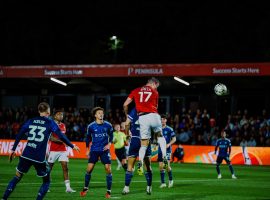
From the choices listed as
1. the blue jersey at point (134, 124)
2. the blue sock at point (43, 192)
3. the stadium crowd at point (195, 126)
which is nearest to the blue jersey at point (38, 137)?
the blue sock at point (43, 192)

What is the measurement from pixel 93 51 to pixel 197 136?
30.7 metres

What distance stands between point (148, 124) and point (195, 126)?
75.9 feet

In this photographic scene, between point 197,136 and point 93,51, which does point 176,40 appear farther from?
point 197,136

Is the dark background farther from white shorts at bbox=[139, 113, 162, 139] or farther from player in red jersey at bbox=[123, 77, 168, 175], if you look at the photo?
white shorts at bbox=[139, 113, 162, 139]

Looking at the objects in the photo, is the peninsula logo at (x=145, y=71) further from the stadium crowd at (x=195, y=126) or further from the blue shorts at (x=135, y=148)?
the blue shorts at (x=135, y=148)

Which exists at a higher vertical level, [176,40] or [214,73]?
[176,40]

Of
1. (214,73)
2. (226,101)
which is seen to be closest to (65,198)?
(214,73)

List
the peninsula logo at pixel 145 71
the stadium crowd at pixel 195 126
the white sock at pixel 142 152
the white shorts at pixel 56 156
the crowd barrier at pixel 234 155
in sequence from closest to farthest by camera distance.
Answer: the white sock at pixel 142 152 → the white shorts at pixel 56 156 → the crowd barrier at pixel 234 155 → the stadium crowd at pixel 195 126 → the peninsula logo at pixel 145 71

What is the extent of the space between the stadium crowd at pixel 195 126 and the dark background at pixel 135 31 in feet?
61.4

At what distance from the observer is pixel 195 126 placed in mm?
37125

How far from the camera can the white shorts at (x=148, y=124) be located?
1427cm

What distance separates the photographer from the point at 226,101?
4288 cm

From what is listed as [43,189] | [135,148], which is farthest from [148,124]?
[43,189]

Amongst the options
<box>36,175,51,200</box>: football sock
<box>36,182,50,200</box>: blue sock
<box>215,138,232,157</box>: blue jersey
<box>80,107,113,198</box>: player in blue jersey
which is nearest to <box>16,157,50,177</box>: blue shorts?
<box>36,175,51,200</box>: football sock
